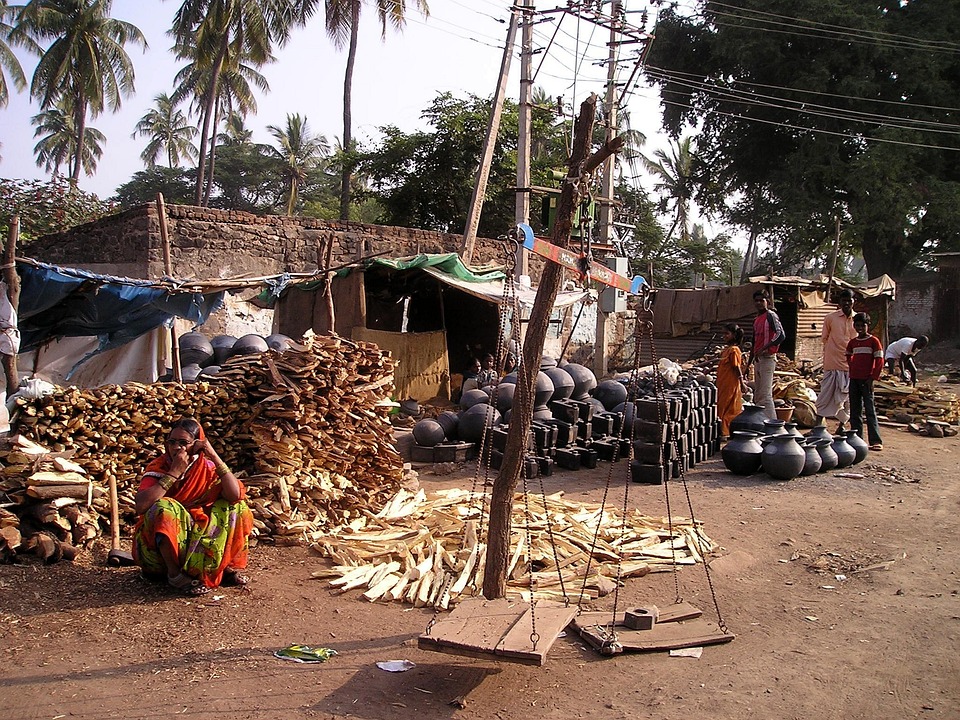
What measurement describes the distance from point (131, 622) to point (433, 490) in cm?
407

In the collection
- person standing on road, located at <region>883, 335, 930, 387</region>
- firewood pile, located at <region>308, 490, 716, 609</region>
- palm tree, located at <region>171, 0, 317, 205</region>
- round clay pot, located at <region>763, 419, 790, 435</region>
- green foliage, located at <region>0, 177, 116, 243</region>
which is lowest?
firewood pile, located at <region>308, 490, 716, 609</region>

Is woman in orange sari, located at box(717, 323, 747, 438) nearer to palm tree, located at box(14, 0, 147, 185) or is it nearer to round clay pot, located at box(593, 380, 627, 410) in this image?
round clay pot, located at box(593, 380, 627, 410)

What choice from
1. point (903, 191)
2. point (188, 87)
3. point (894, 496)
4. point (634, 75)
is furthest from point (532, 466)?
point (188, 87)

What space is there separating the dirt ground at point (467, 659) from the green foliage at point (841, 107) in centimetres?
2021

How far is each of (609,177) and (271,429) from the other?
34.9 feet

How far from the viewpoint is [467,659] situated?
435cm

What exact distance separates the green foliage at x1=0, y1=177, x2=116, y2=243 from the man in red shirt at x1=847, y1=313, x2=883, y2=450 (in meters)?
16.0

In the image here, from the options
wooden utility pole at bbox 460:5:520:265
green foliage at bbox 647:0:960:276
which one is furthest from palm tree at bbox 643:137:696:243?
A: wooden utility pole at bbox 460:5:520:265

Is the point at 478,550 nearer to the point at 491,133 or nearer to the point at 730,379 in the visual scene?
the point at 730,379

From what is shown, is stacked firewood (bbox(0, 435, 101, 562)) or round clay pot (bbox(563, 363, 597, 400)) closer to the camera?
stacked firewood (bbox(0, 435, 101, 562))

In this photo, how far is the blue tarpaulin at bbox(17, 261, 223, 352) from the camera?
7.01m

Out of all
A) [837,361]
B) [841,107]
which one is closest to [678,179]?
[841,107]

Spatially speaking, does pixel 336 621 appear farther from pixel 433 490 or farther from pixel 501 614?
pixel 433 490

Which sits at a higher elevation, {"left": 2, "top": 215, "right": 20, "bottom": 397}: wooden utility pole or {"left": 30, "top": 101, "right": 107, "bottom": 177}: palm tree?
{"left": 30, "top": 101, "right": 107, "bottom": 177}: palm tree
